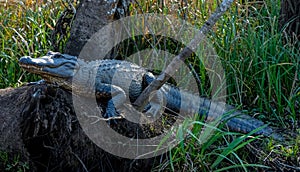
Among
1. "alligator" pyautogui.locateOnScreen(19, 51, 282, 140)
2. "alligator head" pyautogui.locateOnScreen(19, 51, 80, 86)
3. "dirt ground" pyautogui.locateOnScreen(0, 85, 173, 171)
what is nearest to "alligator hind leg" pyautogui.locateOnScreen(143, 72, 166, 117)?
"alligator" pyautogui.locateOnScreen(19, 51, 282, 140)

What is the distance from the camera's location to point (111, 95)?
3.87 metres

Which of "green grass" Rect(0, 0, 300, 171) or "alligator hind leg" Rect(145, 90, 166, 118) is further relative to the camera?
"alligator hind leg" Rect(145, 90, 166, 118)

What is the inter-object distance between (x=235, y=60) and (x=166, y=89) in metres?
0.68

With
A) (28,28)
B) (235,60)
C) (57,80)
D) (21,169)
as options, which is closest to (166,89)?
(235,60)

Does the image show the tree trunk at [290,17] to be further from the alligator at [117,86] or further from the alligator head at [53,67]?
the alligator head at [53,67]

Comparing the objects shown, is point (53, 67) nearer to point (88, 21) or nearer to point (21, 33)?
point (88, 21)

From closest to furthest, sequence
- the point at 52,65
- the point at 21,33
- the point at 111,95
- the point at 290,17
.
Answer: the point at 52,65 → the point at 111,95 → the point at 290,17 → the point at 21,33

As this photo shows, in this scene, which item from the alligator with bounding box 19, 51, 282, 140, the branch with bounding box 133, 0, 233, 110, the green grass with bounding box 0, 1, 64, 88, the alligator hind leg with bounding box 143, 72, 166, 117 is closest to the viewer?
the branch with bounding box 133, 0, 233, 110

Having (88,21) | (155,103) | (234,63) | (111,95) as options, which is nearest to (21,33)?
(88,21)

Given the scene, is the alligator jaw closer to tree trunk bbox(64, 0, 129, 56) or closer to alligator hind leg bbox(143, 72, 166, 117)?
tree trunk bbox(64, 0, 129, 56)

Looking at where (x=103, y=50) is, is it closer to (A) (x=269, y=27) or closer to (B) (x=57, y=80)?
(B) (x=57, y=80)

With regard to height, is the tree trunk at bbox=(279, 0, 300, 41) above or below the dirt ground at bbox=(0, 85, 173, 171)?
above

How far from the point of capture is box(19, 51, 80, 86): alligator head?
360 cm

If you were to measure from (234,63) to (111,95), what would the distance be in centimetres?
120
